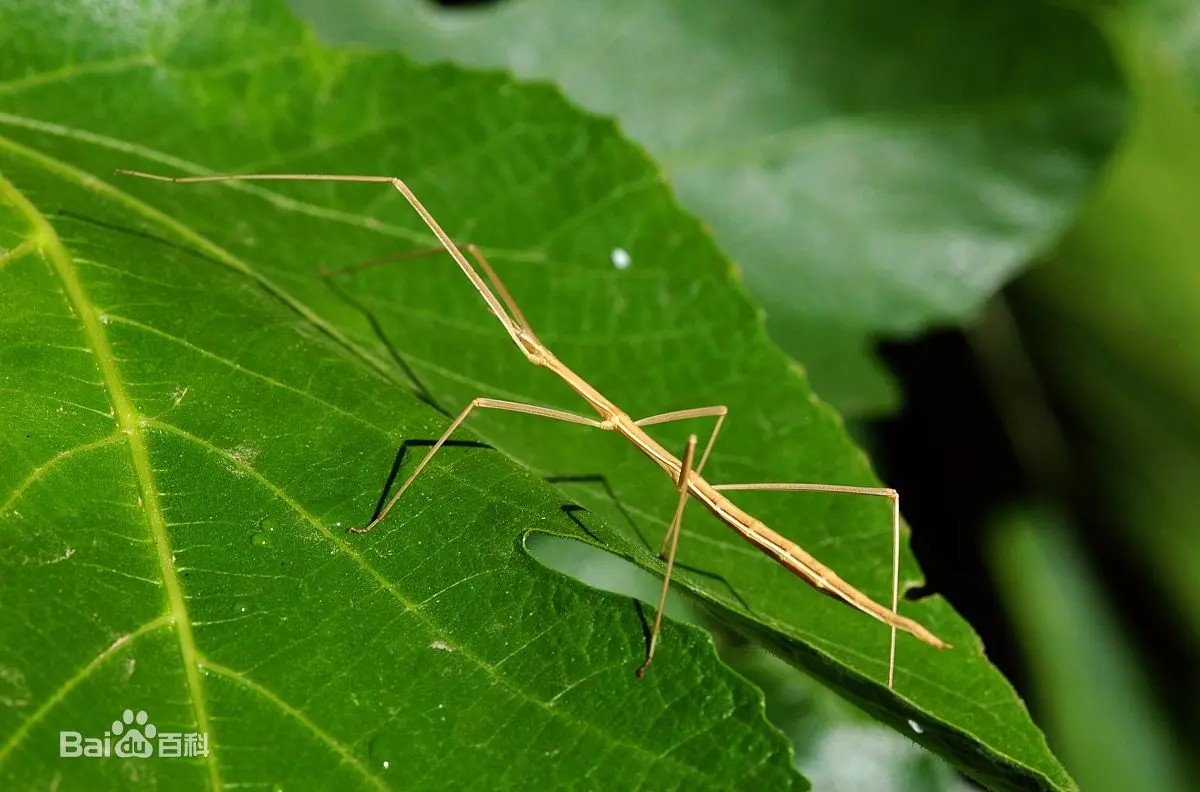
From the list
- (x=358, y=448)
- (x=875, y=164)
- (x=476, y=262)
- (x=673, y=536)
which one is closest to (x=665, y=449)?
(x=673, y=536)

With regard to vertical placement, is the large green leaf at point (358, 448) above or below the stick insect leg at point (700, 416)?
above

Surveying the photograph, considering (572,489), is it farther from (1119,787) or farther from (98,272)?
(1119,787)

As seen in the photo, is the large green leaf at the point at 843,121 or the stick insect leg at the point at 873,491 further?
the large green leaf at the point at 843,121

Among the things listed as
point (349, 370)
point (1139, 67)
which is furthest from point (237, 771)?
point (1139, 67)

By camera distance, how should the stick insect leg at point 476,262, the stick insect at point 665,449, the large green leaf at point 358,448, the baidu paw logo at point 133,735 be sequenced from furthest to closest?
the stick insect leg at point 476,262
the stick insect at point 665,449
the large green leaf at point 358,448
the baidu paw logo at point 133,735

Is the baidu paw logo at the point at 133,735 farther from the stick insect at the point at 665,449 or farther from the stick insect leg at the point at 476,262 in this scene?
the stick insect leg at the point at 476,262

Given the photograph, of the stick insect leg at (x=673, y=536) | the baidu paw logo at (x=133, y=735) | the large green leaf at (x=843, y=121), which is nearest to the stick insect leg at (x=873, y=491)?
the stick insect leg at (x=673, y=536)
